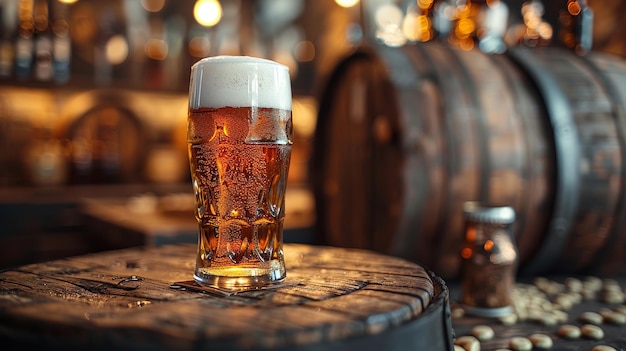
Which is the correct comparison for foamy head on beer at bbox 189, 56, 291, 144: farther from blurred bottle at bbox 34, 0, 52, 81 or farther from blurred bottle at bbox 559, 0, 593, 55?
blurred bottle at bbox 34, 0, 52, 81

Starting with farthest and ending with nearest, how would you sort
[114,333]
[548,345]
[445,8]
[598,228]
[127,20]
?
[127,20], [445,8], [598,228], [548,345], [114,333]

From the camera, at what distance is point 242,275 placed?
936 mm

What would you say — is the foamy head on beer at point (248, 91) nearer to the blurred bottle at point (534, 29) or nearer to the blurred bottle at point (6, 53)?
the blurred bottle at point (534, 29)

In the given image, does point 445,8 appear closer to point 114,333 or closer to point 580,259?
Result: point 580,259

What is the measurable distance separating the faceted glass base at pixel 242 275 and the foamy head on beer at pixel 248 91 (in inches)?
8.7

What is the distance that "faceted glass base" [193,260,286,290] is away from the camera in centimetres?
91

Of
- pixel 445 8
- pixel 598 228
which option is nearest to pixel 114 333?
pixel 598 228

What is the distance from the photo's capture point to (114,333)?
612mm

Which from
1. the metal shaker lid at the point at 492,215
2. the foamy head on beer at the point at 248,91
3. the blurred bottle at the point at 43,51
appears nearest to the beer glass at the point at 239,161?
the foamy head on beer at the point at 248,91

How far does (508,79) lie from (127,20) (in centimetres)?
377

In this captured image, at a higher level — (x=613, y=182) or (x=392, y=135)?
(x=392, y=135)

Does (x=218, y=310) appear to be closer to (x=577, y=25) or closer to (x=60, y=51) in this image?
(x=577, y=25)

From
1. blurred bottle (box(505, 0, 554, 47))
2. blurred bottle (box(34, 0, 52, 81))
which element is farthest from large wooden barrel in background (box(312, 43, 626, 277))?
blurred bottle (box(34, 0, 52, 81))

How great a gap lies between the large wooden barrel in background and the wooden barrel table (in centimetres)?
84
